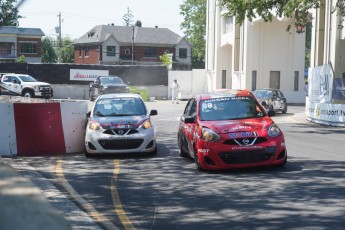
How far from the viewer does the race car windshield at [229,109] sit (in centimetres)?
1102

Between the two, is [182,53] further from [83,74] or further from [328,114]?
[328,114]

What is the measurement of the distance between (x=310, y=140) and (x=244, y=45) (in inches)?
1125

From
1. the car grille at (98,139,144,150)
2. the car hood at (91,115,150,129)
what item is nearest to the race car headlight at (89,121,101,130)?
the car hood at (91,115,150,129)

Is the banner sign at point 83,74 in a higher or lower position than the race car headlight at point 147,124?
higher

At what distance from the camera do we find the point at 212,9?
175ft

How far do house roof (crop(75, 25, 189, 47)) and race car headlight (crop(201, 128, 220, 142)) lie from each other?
→ 72683mm

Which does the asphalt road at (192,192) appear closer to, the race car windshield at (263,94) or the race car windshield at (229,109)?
the race car windshield at (229,109)

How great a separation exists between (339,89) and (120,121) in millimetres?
15494

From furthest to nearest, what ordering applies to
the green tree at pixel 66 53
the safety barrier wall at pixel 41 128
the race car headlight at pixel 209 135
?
the green tree at pixel 66 53 < the safety barrier wall at pixel 41 128 < the race car headlight at pixel 209 135

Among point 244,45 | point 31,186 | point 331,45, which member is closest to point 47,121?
point 31,186

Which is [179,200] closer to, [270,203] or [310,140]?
[270,203]

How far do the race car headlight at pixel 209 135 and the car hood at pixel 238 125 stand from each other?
0.08 metres

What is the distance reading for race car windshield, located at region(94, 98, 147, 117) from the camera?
44.2 feet

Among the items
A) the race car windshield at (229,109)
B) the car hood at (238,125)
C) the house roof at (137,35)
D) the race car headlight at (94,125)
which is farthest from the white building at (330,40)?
the house roof at (137,35)
